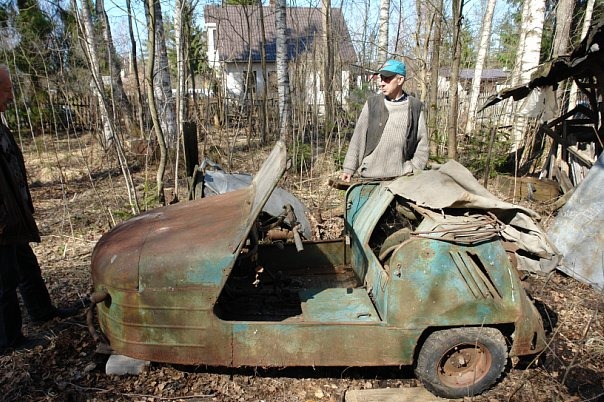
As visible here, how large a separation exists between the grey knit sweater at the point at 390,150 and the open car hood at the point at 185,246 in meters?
1.35

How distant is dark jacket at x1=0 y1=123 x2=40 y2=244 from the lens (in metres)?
3.21

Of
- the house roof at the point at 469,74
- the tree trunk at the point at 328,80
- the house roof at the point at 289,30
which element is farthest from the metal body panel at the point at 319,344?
the house roof at the point at 469,74

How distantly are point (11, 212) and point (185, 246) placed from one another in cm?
157

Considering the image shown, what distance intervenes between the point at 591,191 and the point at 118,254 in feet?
18.3

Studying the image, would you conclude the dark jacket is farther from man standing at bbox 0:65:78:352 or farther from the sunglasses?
the sunglasses

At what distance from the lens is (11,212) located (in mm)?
3254

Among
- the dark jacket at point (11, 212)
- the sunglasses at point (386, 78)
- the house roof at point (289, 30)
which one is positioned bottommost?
the dark jacket at point (11, 212)

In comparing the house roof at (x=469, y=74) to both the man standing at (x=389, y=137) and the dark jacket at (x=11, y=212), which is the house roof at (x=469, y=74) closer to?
the man standing at (x=389, y=137)

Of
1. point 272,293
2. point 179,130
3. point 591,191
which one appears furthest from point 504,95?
point 272,293

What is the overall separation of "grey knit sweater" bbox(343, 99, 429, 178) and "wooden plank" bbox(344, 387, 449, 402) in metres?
1.98

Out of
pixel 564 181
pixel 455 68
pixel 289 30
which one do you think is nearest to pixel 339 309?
pixel 455 68

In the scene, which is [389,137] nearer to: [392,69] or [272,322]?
[392,69]

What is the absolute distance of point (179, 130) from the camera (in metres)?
5.96

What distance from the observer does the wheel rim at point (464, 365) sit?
2.94 meters
